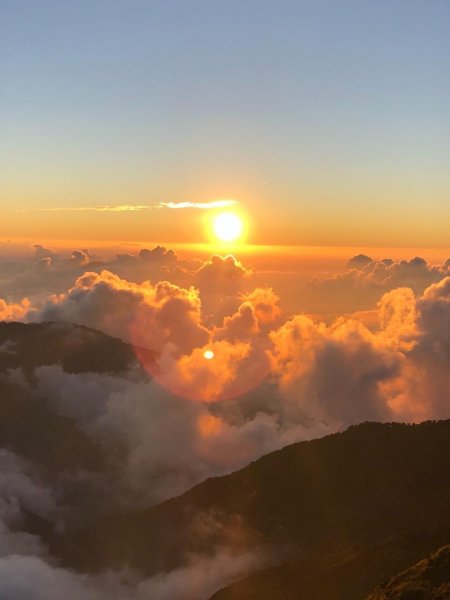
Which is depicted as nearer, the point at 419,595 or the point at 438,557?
the point at 419,595

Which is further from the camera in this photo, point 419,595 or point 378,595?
point 378,595
